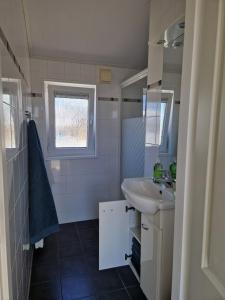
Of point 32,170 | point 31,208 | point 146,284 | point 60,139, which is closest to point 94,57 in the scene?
point 60,139

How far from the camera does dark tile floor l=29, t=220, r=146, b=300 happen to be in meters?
1.76

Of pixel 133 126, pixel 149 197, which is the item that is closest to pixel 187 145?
pixel 149 197

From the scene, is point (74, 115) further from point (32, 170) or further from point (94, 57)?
point (32, 170)

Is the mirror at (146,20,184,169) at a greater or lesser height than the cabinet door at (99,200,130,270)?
greater

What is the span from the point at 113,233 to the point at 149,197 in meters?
0.64

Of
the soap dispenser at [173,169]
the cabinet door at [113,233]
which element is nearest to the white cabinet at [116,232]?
the cabinet door at [113,233]

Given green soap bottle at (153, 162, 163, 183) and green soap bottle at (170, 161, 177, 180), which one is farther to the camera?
green soap bottle at (153, 162, 163, 183)

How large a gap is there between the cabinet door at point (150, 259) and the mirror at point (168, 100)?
0.51 metres

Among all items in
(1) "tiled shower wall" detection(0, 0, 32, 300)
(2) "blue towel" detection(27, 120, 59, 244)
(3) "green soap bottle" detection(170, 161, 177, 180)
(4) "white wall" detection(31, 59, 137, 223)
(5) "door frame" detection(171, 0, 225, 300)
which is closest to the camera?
(5) "door frame" detection(171, 0, 225, 300)

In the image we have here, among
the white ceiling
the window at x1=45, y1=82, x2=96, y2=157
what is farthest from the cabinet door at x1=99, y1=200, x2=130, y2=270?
the white ceiling

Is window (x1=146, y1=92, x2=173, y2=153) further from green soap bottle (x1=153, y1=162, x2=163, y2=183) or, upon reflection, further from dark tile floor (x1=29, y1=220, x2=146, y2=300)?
dark tile floor (x1=29, y1=220, x2=146, y2=300)

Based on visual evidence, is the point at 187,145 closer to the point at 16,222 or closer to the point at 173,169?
the point at 173,169

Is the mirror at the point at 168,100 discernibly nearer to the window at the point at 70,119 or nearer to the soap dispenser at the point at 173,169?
the soap dispenser at the point at 173,169

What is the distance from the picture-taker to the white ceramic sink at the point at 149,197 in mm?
1408
